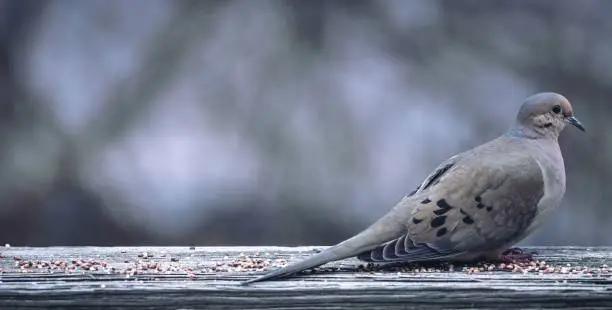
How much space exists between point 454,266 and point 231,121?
2.04 m

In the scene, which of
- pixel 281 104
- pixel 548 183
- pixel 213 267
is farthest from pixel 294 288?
pixel 281 104

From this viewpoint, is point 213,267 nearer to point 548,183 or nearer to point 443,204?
point 443,204

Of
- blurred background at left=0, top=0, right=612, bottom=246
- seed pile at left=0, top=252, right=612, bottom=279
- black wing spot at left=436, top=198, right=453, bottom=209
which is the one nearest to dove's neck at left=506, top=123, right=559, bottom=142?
black wing spot at left=436, top=198, right=453, bottom=209

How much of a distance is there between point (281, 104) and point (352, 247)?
1998 mm

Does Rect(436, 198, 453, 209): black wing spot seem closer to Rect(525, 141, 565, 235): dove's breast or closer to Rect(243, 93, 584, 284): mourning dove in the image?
Rect(243, 93, 584, 284): mourning dove

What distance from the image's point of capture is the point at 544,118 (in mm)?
4000

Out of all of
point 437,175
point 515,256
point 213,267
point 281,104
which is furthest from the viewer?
point 281,104

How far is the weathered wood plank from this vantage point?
282 cm

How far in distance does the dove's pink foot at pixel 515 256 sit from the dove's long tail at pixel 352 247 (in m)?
0.27

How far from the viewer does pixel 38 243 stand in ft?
17.6

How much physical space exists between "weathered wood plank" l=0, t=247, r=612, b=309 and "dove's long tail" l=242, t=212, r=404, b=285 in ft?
0.08

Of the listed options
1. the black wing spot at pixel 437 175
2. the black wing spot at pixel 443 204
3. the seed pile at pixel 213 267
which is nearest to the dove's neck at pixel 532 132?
the black wing spot at pixel 437 175

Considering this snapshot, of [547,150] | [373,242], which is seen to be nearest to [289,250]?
[373,242]

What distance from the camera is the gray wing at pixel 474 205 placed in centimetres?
353
